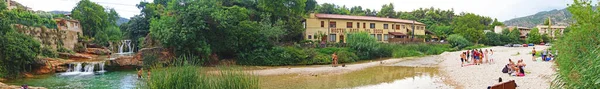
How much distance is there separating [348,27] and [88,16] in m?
32.8

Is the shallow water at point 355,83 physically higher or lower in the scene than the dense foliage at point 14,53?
lower

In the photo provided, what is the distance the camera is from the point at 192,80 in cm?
784

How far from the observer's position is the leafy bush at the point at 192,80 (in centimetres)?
754

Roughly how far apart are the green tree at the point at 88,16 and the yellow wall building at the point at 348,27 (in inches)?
1059

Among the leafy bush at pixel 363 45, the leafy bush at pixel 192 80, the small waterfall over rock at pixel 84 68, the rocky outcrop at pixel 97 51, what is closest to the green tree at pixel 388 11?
the leafy bush at pixel 363 45

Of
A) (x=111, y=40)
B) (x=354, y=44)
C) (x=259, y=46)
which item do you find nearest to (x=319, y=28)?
(x=354, y=44)

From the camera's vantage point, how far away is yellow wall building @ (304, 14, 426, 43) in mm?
47031

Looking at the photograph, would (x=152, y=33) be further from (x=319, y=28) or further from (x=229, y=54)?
(x=319, y=28)

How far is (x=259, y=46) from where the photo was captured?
111 ft

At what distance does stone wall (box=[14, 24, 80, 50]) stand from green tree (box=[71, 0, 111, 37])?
11.2 m

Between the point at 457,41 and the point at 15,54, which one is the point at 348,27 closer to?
the point at 457,41

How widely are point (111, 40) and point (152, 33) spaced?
826 inches

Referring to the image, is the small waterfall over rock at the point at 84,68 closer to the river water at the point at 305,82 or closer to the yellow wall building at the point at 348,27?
the river water at the point at 305,82

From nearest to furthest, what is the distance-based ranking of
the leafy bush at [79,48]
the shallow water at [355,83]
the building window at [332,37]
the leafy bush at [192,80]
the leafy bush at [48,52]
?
the leafy bush at [192,80] → the shallow water at [355,83] → the leafy bush at [48,52] → the leafy bush at [79,48] → the building window at [332,37]
